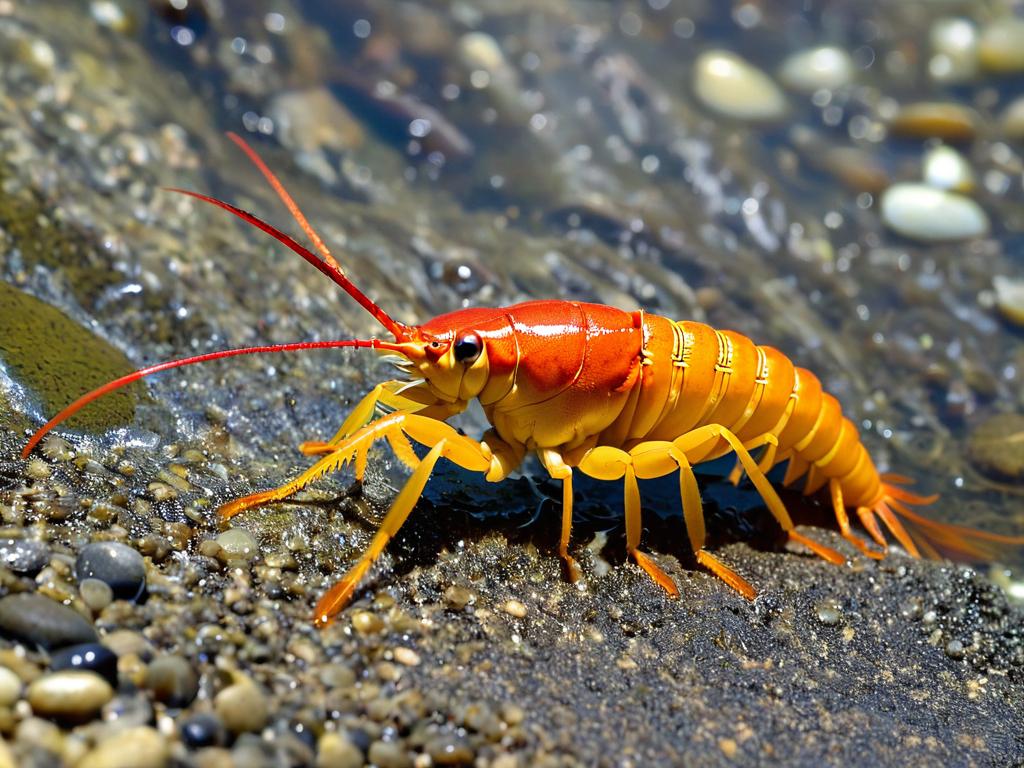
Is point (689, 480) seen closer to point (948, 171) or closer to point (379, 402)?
point (379, 402)

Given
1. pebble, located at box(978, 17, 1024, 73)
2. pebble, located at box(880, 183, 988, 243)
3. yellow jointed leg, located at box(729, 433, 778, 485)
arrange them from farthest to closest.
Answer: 1. pebble, located at box(978, 17, 1024, 73)
2. pebble, located at box(880, 183, 988, 243)
3. yellow jointed leg, located at box(729, 433, 778, 485)

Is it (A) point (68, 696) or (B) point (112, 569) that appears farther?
(B) point (112, 569)

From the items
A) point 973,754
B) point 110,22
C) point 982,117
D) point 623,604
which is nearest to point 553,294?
point 623,604

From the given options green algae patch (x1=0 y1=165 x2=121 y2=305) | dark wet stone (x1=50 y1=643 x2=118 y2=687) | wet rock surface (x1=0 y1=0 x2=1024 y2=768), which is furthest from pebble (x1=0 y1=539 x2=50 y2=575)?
green algae patch (x1=0 y1=165 x2=121 y2=305)

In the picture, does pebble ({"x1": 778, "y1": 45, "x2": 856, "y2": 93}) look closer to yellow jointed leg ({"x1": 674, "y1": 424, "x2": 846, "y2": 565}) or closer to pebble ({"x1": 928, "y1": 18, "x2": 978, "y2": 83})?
pebble ({"x1": 928, "y1": 18, "x2": 978, "y2": 83})

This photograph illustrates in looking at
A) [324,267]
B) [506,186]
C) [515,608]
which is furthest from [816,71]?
[515,608]

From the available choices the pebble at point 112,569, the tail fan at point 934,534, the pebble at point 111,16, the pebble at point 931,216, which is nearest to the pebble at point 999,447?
the tail fan at point 934,534
